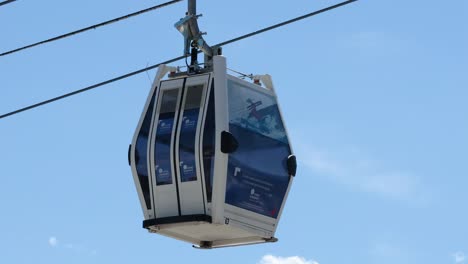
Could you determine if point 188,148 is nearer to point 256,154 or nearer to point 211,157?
point 211,157

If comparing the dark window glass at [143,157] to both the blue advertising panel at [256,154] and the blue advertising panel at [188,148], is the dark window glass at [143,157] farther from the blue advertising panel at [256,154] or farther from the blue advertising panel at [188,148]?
the blue advertising panel at [256,154]

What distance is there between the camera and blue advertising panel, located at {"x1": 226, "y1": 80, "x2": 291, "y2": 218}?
20578 millimetres

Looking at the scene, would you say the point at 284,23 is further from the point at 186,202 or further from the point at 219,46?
the point at 186,202

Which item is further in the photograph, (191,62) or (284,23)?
(191,62)

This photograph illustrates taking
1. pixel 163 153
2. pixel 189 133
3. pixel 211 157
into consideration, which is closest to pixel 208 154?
pixel 211 157

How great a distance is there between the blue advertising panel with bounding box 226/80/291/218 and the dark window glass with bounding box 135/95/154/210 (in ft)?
5.05

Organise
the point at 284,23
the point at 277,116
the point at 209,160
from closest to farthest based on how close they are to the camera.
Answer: the point at 284,23
the point at 209,160
the point at 277,116

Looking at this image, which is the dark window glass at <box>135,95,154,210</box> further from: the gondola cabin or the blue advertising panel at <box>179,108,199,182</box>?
the blue advertising panel at <box>179,108,199,182</box>

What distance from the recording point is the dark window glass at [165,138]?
68.1 feet

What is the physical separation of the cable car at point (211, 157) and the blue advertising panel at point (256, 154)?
2 centimetres

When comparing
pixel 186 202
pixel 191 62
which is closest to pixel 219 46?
pixel 191 62

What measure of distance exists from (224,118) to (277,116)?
4.74ft

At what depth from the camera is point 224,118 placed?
2042 cm

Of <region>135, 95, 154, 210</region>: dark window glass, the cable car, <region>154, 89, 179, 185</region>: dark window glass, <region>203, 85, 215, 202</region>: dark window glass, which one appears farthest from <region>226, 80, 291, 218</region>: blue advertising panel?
<region>135, 95, 154, 210</region>: dark window glass
